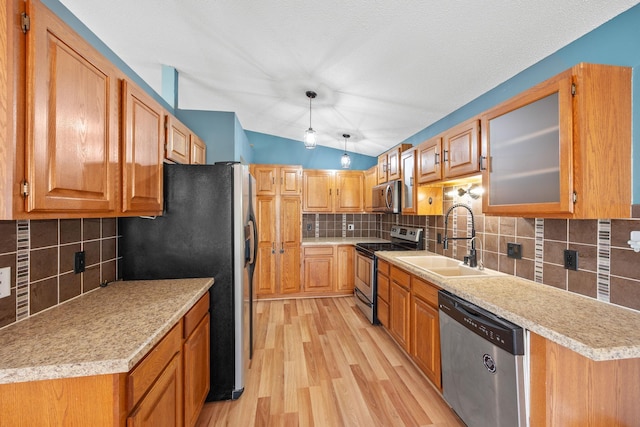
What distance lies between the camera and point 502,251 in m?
2.01

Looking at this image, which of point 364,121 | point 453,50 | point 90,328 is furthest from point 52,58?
point 364,121

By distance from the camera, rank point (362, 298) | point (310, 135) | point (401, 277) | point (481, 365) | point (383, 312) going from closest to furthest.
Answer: point (481, 365)
point (401, 277)
point (310, 135)
point (383, 312)
point (362, 298)

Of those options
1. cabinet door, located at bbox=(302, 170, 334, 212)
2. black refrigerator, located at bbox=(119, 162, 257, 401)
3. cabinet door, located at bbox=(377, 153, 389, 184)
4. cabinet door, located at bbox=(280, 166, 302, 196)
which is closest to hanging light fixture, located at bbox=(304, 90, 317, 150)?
black refrigerator, located at bbox=(119, 162, 257, 401)

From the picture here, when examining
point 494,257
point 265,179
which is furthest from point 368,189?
point 494,257

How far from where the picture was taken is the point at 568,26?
4.57ft

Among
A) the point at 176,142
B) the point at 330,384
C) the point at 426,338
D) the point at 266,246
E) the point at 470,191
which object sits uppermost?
→ the point at 176,142

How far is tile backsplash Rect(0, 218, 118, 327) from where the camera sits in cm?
112

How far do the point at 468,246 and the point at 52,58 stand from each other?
289 centimetres

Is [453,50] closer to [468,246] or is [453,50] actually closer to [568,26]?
[568,26]

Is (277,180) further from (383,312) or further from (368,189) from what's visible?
(383,312)

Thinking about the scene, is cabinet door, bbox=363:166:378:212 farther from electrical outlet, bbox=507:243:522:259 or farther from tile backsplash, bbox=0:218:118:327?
tile backsplash, bbox=0:218:118:327

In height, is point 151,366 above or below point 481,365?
above

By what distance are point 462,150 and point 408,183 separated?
2.92 feet

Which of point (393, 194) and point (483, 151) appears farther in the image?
point (393, 194)
